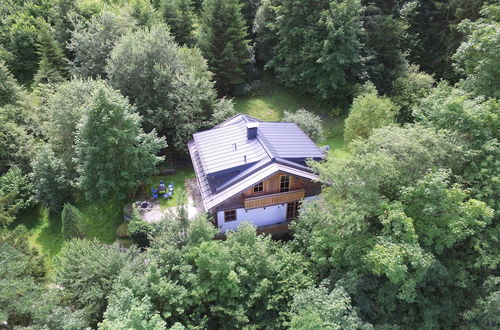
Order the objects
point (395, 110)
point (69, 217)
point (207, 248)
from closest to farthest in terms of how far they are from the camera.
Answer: point (207, 248) < point (69, 217) < point (395, 110)

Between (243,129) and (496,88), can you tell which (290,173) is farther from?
(496,88)

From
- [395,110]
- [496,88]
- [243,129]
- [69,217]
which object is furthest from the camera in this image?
[395,110]

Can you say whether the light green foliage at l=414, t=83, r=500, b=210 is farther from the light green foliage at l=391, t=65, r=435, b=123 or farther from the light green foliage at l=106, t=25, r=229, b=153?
the light green foliage at l=106, t=25, r=229, b=153

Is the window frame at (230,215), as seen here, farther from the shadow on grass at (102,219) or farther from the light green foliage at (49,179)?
the light green foliage at (49,179)

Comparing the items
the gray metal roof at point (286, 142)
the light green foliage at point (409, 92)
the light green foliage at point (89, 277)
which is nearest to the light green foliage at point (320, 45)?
the light green foliage at point (409, 92)

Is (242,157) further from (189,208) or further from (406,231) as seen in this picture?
(406,231)

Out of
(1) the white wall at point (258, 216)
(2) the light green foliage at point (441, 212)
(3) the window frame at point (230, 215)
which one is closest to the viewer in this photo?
(2) the light green foliage at point (441, 212)

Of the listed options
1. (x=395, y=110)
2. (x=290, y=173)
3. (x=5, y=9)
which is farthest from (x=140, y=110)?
(x=5, y=9)
